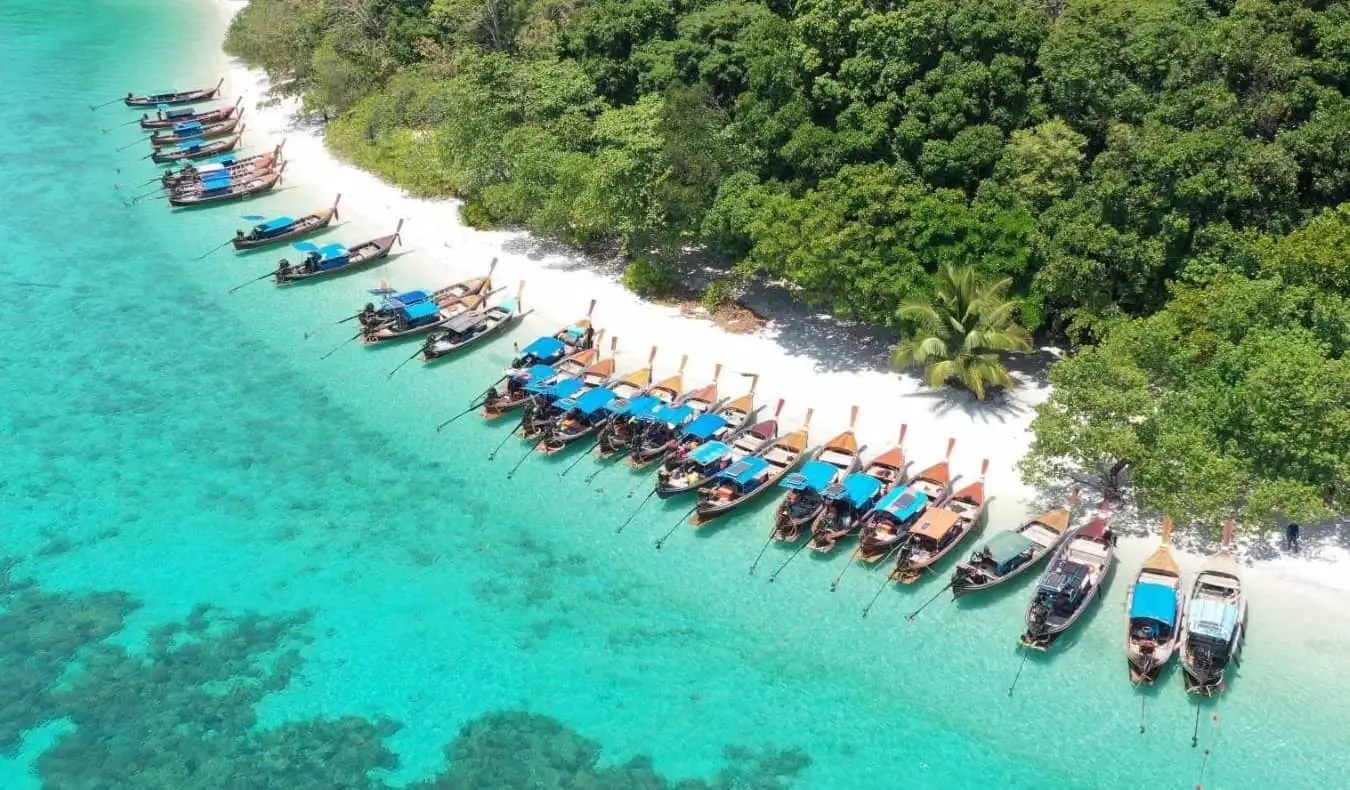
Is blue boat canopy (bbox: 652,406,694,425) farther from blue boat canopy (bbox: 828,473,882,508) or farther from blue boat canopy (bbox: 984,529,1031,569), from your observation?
blue boat canopy (bbox: 984,529,1031,569)

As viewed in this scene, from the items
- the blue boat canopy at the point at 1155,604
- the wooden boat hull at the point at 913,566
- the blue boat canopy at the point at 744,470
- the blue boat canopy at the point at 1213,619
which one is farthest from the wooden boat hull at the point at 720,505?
the blue boat canopy at the point at 1213,619

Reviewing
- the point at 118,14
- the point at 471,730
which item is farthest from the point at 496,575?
the point at 118,14

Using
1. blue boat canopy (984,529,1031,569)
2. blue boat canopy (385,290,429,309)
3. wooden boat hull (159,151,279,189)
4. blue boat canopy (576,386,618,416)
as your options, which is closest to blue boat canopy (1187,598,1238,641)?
blue boat canopy (984,529,1031,569)

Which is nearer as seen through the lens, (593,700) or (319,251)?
(593,700)

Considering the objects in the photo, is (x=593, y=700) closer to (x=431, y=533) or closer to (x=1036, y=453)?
(x=431, y=533)

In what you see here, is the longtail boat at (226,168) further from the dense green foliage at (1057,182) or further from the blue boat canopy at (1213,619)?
the blue boat canopy at (1213,619)
